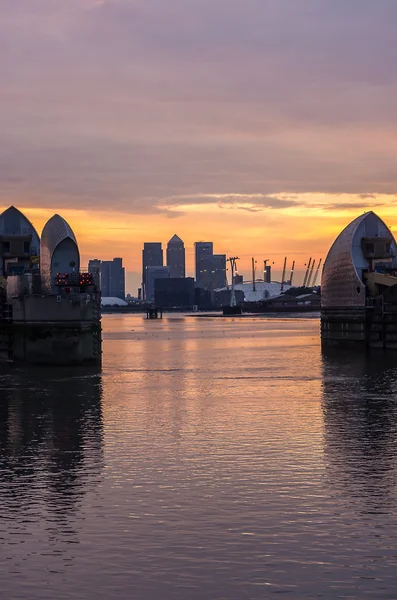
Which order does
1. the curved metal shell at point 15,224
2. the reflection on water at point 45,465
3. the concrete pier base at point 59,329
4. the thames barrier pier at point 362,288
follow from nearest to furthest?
the reflection on water at point 45,465 < the concrete pier base at point 59,329 < the thames barrier pier at point 362,288 < the curved metal shell at point 15,224

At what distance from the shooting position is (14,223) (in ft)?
398

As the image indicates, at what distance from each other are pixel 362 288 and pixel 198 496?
3365 inches

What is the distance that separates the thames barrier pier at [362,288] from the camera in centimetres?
11025

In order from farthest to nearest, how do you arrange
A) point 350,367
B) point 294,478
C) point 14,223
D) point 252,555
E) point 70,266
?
point 14,223 → point 70,266 → point 350,367 → point 294,478 → point 252,555

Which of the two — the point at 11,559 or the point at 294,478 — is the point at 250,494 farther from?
the point at 11,559

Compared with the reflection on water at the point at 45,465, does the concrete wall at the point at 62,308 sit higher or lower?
higher

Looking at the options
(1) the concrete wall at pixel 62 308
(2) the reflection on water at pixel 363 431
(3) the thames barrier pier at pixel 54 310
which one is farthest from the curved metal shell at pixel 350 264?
(1) the concrete wall at pixel 62 308

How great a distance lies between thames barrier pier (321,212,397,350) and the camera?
11025 centimetres

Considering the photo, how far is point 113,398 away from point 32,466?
2642 cm

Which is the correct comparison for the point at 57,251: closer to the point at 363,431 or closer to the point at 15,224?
the point at 15,224

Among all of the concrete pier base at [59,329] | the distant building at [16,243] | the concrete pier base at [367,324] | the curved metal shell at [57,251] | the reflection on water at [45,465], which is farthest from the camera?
the distant building at [16,243]

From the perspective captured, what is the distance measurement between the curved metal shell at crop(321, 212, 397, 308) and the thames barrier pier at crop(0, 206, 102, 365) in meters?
35.8

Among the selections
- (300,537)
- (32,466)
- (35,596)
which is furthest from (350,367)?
(35,596)

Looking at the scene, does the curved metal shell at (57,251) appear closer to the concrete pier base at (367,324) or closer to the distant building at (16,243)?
the distant building at (16,243)
